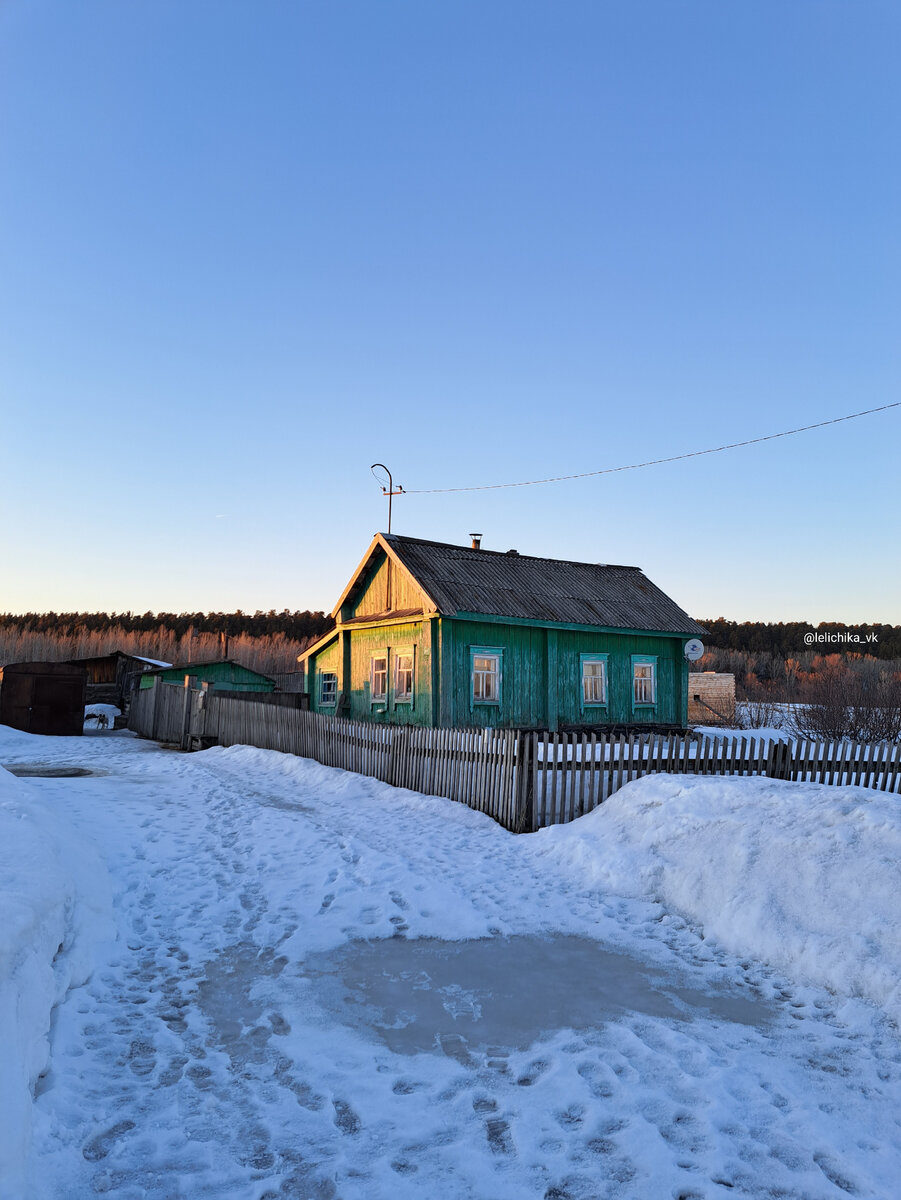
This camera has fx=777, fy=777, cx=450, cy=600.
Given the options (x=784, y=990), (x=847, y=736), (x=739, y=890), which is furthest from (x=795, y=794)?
(x=847, y=736)

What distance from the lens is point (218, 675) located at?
3925 cm

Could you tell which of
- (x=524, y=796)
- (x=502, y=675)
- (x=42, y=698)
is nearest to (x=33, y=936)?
(x=524, y=796)

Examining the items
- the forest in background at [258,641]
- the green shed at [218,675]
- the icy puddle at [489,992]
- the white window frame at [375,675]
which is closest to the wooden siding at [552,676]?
the white window frame at [375,675]

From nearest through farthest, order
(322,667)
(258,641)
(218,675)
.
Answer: (322,667)
(218,675)
(258,641)

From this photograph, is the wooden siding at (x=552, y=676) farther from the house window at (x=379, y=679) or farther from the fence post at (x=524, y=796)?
the fence post at (x=524, y=796)

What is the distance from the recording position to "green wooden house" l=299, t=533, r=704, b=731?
63.7 ft

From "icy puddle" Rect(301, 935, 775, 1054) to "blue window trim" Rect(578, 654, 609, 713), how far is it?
1561 centimetres

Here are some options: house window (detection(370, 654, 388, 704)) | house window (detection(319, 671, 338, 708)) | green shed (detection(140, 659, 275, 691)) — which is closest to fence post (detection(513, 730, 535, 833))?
house window (detection(370, 654, 388, 704))

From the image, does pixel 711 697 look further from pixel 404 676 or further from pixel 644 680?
pixel 404 676

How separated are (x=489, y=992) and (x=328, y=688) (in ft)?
66.3

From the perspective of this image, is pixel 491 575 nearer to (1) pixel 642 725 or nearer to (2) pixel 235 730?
(1) pixel 642 725

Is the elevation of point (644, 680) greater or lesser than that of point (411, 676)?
lesser

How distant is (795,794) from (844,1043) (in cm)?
389

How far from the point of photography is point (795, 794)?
804cm
